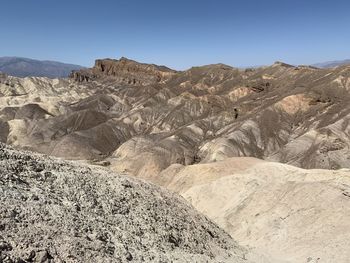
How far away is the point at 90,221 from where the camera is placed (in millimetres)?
16781

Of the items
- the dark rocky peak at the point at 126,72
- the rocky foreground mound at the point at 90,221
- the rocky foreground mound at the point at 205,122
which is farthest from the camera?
the dark rocky peak at the point at 126,72

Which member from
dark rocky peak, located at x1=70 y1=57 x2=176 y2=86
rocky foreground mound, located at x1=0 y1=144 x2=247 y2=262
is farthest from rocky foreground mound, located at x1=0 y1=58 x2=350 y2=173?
rocky foreground mound, located at x1=0 y1=144 x2=247 y2=262

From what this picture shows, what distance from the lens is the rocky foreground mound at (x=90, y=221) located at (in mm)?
13836

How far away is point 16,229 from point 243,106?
81528mm

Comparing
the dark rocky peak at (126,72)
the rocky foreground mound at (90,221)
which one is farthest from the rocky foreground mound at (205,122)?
the rocky foreground mound at (90,221)

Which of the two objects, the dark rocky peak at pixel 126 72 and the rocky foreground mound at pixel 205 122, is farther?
the dark rocky peak at pixel 126 72

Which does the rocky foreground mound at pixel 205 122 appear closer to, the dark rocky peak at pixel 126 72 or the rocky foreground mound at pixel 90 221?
the dark rocky peak at pixel 126 72

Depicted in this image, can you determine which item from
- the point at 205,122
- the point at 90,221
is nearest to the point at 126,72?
the point at 205,122

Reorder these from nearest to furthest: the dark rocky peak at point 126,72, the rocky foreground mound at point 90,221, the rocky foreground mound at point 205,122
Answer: the rocky foreground mound at point 90,221 → the rocky foreground mound at point 205,122 → the dark rocky peak at point 126,72

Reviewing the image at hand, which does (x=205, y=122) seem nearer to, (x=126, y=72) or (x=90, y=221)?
(x=90, y=221)

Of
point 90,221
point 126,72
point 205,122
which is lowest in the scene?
point 205,122

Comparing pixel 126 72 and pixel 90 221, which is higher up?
pixel 126 72

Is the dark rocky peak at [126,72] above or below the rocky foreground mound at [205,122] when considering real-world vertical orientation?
above

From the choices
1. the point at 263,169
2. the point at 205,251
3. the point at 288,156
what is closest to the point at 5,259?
the point at 205,251
